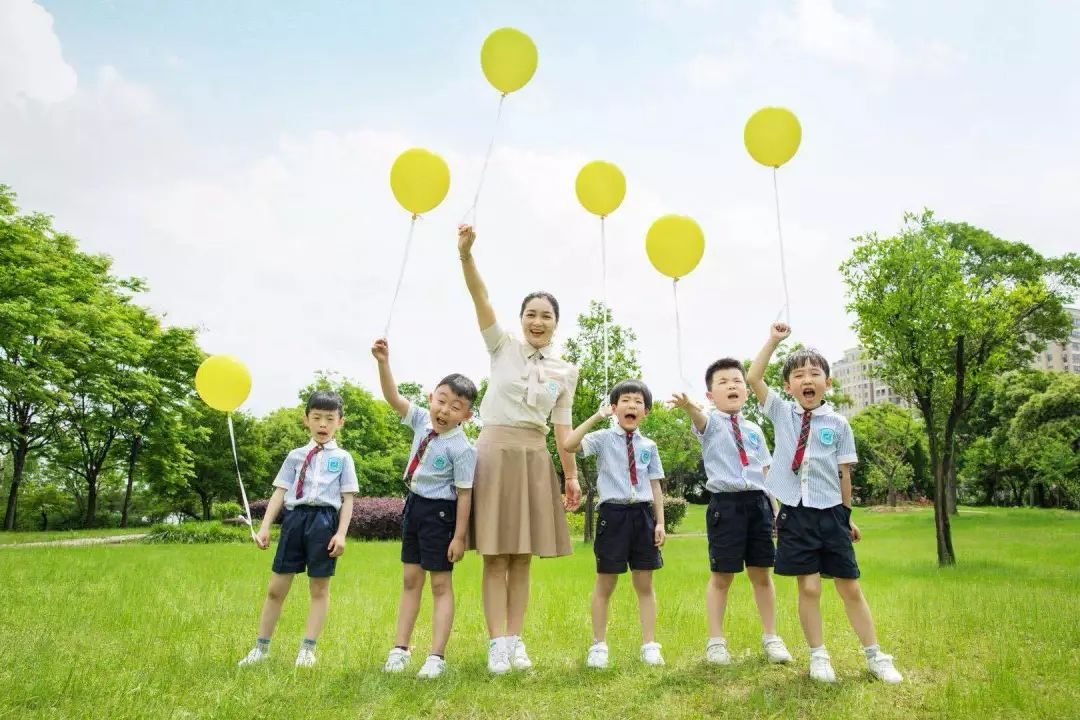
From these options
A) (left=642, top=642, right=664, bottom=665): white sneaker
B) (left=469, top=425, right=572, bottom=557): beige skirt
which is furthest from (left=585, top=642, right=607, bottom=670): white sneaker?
(left=469, top=425, right=572, bottom=557): beige skirt

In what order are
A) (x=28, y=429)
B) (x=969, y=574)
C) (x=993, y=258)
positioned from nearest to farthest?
(x=969, y=574)
(x=28, y=429)
(x=993, y=258)

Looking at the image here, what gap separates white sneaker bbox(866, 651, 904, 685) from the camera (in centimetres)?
360

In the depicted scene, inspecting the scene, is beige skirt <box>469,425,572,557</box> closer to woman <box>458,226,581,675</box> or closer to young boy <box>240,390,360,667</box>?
woman <box>458,226,581,675</box>

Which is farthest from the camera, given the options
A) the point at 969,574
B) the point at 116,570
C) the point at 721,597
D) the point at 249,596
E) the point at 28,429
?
the point at 28,429

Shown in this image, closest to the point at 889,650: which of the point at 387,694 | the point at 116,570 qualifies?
the point at 387,694

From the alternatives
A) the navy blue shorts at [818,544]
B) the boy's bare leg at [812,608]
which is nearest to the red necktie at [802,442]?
the navy blue shorts at [818,544]

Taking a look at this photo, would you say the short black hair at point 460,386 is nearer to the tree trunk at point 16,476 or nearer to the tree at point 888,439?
the tree trunk at point 16,476

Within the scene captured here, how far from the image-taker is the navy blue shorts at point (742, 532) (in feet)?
13.6

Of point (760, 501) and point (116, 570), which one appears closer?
point (760, 501)

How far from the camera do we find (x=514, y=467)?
3871 millimetres

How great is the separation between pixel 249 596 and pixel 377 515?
38.3 feet

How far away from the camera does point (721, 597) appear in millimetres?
4145

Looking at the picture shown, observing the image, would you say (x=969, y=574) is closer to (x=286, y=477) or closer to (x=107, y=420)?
(x=286, y=477)

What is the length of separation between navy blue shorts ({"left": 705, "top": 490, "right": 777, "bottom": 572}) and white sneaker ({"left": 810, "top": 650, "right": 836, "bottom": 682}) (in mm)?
596
